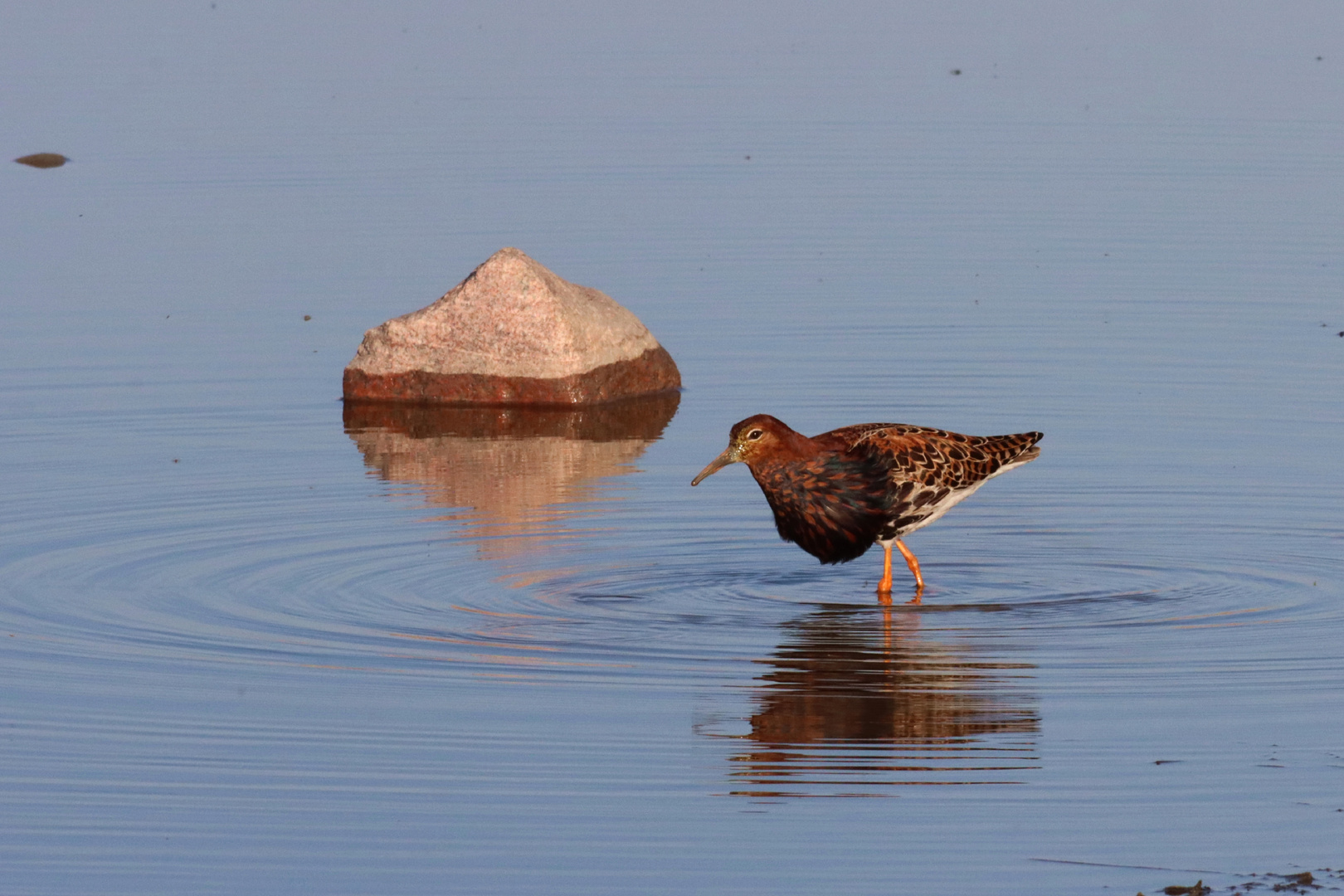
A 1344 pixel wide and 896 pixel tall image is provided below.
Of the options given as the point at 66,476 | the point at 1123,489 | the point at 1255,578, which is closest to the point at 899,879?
the point at 1255,578

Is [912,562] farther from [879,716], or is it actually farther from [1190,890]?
[1190,890]

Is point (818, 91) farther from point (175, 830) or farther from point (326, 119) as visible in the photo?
point (175, 830)

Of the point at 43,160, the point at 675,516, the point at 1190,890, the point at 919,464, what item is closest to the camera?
the point at 1190,890

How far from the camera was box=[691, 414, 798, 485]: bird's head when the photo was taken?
14.5m

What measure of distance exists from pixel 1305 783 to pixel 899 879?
2198 mm

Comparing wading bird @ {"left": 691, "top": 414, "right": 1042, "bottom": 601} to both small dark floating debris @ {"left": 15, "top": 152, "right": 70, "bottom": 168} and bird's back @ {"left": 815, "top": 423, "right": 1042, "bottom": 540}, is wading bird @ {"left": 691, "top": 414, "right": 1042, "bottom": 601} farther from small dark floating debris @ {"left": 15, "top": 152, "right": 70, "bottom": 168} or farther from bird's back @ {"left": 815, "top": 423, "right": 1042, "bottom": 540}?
small dark floating debris @ {"left": 15, "top": 152, "right": 70, "bottom": 168}

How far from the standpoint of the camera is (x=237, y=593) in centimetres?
1462

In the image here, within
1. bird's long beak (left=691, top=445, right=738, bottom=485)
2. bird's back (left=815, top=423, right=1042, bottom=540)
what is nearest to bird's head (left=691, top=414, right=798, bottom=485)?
bird's long beak (left=691, top=445, right=738, bottom=485)

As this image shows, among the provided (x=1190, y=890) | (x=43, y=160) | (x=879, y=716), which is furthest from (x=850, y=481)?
(x=43, y=160)

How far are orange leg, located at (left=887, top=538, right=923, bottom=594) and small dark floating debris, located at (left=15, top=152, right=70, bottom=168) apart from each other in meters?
18.8

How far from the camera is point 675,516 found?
1666 centimetres

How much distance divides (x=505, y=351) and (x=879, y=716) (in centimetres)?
950

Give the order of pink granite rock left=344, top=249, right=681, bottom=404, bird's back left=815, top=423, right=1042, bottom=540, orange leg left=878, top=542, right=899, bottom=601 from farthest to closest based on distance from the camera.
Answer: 1. pink granite rock left=344, top=249, right=681, bottom=404
2. orange leg left=878, top=542, right=899, bottom=601
3. bird's back left=815, top=423, right=1042, bottom=540

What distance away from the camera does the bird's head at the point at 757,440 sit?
571 inches
